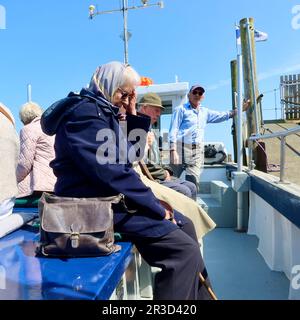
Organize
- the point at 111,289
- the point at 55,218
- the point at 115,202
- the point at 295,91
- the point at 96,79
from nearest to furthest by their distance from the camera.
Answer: the point at 111,289 → the point at 55,218 → the point at 115,202 → the point at 96,79 → the point at 295,91

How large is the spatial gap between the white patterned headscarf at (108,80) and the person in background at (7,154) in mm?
436

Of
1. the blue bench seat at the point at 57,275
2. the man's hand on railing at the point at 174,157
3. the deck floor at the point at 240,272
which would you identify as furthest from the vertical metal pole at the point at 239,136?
the blue bench seat at the point at 57,275

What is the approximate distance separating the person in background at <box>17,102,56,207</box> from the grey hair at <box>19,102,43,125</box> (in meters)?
0.23

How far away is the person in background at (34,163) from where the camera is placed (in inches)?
97.7

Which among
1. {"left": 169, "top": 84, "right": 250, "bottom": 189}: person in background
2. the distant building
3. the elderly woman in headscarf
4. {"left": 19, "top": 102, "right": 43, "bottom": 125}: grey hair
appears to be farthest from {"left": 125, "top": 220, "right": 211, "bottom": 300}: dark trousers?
the distant building

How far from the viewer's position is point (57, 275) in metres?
1.26

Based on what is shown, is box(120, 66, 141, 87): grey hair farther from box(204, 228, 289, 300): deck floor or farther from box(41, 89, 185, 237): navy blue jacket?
box(204, 228, 289, 300): deck floor

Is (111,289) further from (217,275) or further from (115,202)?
(217,275)

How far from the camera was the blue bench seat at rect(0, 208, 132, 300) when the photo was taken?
1143mm

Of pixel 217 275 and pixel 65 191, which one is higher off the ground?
pixel 65 191

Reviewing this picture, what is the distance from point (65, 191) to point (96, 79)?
60 centimetres

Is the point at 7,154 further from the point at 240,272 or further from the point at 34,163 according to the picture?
the point at 240,272
